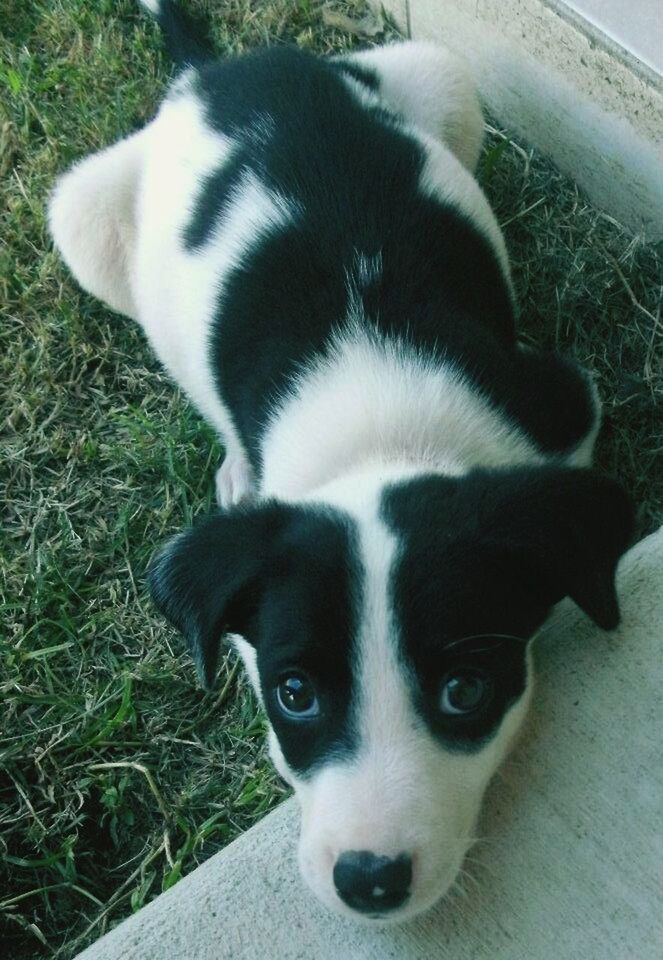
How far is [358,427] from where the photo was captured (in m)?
2.13

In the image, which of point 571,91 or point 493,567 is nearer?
point 493,567

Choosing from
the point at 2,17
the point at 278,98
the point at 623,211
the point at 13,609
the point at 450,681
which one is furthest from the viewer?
the point at 2,17

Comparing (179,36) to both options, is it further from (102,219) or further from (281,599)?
(281,599)

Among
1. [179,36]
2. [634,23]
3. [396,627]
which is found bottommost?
[179,36]

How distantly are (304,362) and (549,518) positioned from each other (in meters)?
0.73

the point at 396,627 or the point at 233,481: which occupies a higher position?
the point at 396,627

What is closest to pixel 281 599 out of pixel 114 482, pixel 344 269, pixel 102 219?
pixel 344 269

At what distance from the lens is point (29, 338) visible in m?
3.35

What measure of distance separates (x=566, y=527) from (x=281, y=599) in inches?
17.6

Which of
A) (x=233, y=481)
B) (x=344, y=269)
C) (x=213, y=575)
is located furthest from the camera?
(x=233, y=481)

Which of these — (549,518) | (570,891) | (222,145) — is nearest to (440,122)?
(222,145)

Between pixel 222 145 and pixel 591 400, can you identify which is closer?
pixel 591 400

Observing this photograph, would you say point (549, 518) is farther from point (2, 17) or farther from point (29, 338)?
point (2, 17)

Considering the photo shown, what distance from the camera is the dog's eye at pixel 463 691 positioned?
1.67 m
